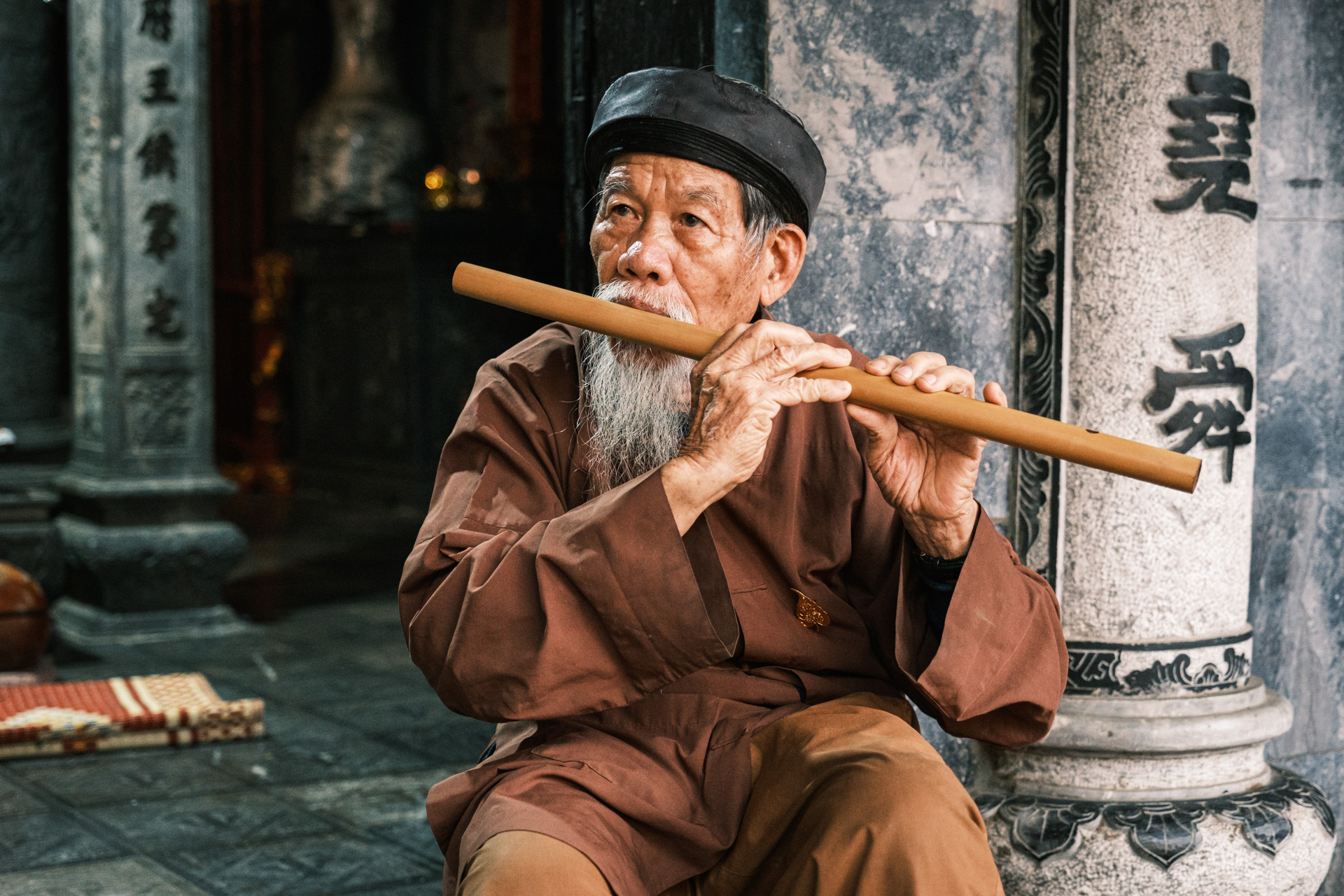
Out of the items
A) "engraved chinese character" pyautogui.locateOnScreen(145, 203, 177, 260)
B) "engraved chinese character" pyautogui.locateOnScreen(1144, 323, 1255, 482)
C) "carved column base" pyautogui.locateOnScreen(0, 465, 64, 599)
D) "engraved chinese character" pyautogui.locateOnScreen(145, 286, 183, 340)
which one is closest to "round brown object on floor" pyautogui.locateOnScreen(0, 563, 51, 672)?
"carved column base" pyautogui.locateOnScreen(0, 465, 64, 599)

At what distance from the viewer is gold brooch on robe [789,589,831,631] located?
200cm

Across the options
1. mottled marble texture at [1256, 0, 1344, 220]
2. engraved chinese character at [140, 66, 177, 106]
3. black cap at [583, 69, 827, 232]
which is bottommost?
black cap at [583, 69, 827, 232]

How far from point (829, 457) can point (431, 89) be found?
9.99m

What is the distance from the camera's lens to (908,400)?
5.79 feet

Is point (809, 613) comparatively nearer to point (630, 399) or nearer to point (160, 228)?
point (630, 399)

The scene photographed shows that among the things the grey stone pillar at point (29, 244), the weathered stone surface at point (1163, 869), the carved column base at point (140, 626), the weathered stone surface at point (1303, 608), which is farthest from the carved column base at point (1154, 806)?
the grey stone pillar at point (29, 244)

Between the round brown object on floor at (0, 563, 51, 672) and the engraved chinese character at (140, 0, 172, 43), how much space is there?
217 centimetres

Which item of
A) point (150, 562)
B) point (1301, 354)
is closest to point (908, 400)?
point (1301, 354)

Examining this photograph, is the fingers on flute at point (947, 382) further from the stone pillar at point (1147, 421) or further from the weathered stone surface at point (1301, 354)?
the weathered stone surface at point (1301, 354)

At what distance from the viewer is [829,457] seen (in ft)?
6.78

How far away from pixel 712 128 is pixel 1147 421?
1.17m

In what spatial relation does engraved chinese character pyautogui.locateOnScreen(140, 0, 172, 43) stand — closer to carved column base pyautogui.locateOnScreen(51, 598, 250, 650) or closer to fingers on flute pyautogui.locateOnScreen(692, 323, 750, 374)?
carved column base pyautogui.locateOnScreen(51, 598, 250, 650)

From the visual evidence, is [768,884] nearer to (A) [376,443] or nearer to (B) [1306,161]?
(B) [1306,161]

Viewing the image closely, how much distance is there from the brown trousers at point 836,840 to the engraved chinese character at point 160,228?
15.3 ft
